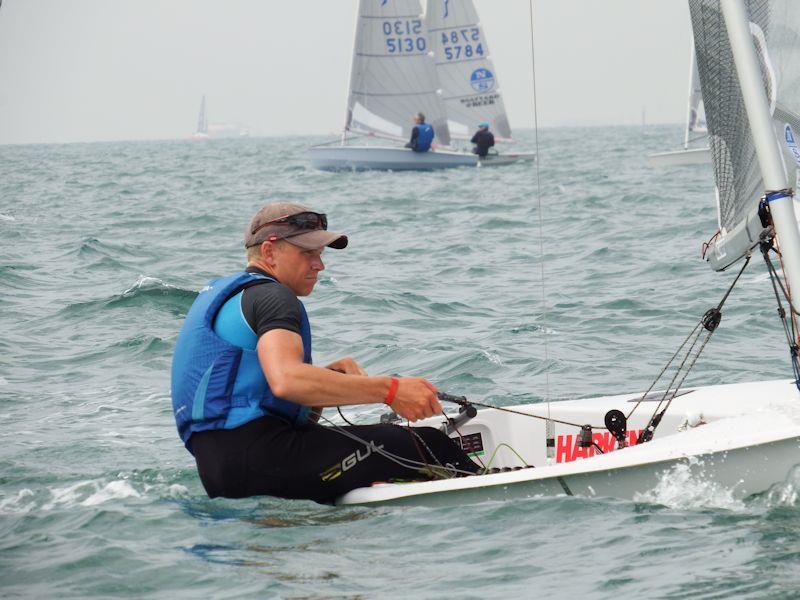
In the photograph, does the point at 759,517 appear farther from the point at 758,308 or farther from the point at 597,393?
the point at 758,308

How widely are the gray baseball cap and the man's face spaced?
0.09 feet

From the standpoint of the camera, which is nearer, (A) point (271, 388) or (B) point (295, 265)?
(A) point (271, 388)

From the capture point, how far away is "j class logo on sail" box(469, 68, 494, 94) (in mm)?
32594

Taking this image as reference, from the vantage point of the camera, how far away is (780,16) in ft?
12.9

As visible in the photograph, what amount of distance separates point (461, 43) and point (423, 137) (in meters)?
4.77

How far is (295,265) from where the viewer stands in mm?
3936

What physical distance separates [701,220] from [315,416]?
11762 millimetres

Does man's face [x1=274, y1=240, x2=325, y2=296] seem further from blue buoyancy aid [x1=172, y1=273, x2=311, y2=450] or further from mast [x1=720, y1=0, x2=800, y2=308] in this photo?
mast [x1=720, y1=0, x2=800, y2=308]

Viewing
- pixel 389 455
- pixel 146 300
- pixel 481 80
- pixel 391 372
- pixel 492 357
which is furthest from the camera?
pixel 481 80

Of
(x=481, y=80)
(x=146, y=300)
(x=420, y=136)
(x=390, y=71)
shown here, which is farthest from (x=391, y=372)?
(x=481, y=80)

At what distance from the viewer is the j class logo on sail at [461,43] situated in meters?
31.7

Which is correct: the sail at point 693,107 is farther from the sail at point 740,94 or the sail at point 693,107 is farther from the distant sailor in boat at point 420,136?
the sail at point 740,94

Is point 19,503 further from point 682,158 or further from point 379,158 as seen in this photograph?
point 682,158

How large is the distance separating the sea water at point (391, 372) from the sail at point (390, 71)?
36.6ft
